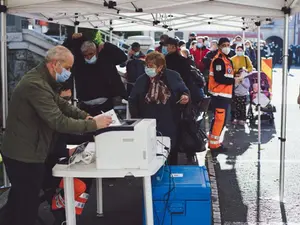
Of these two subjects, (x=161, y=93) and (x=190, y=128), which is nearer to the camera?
(x=161, y=93)

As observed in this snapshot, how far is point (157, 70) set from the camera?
18.6 ft

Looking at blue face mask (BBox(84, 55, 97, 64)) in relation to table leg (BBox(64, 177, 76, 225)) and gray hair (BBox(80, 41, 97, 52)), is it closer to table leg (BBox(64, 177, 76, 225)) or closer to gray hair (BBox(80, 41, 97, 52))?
gray hair (BBox(80, 41, 97, 52))

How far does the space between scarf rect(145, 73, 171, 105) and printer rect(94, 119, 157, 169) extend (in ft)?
6.11

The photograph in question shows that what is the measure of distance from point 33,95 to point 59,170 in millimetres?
615

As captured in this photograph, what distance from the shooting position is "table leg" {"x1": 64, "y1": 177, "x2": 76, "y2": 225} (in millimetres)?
4061

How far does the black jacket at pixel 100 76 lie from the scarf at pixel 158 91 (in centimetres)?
118

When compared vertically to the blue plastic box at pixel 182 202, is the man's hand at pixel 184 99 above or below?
above

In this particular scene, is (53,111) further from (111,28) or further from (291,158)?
(111,28)

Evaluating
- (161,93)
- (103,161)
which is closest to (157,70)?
(161,93)

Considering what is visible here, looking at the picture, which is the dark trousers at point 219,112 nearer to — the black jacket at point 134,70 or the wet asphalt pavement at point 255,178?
the wet asphalt pavement at point 255,178

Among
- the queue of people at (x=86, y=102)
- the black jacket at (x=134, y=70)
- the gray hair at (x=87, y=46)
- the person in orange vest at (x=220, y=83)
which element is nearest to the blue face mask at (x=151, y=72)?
the queue of people at (x=86, y=102)

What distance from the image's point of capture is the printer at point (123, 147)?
12.8 feet

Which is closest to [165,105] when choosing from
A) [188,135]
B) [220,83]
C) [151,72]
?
[151,72]

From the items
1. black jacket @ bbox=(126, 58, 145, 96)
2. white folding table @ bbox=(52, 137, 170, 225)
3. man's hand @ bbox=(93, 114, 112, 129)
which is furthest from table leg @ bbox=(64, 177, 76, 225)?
black jacket @ bbox=(126, 58, 145, 96)
